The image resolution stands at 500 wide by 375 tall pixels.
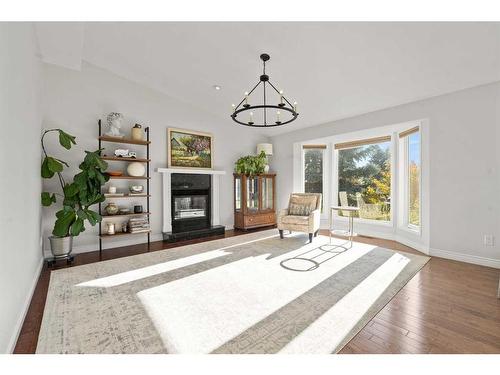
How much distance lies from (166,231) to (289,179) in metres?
3.23

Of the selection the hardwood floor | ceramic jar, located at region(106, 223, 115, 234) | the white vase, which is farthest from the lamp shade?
the hardwood floor

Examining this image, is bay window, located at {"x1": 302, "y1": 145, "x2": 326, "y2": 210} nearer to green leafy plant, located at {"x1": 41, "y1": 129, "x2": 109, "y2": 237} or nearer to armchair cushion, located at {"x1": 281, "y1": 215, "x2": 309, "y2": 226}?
armchair cushion, located at {"x1": 281, "y1": 215, "x2": 309, "y2": 226}

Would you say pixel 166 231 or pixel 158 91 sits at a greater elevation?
pixel 158 91

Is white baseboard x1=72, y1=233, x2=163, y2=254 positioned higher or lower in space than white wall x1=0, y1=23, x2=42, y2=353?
lower

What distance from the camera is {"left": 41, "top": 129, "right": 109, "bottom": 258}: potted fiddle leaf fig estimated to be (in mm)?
3172

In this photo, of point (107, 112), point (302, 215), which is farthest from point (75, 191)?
point (302, 215)

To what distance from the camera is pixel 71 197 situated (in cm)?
337

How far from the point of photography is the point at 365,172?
5.31 metres

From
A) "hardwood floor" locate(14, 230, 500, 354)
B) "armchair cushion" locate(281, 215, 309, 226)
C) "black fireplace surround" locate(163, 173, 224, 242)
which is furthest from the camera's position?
"black fireplace surround" locate(163, 173, 224, 242)

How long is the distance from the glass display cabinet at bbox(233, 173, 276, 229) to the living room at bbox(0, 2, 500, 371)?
0.05m

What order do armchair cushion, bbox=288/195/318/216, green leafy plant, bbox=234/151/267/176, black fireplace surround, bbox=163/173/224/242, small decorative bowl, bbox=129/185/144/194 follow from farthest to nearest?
green leafy plant, bbox=234/151/267/176 < black fireplace surround, bbox=163/173/224/242 < armchair cushion, bbox=288/195/318/216 < small decorative bowl, bbox=129/185/144/194

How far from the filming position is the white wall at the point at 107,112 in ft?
12.2

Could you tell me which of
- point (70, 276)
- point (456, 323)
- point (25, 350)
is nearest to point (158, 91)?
point (70, 276)
